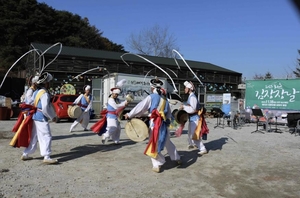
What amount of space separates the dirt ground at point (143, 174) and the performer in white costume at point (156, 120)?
0.94 ft

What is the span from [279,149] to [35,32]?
3070 cm

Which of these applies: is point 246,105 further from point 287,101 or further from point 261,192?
point 261,192

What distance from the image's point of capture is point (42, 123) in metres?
5.63

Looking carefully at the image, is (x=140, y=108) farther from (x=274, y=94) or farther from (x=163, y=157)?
(x=274, y=94)

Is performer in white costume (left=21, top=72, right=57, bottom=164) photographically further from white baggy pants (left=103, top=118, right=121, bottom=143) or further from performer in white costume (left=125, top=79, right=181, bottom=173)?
white baggy pants (left=103, top=118, right=121, bottom=143)

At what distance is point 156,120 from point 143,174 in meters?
0.98

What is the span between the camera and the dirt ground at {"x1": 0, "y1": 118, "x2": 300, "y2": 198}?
413 centimetres

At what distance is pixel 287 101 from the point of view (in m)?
A: 14.3

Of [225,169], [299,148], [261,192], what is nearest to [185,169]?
[225,169]

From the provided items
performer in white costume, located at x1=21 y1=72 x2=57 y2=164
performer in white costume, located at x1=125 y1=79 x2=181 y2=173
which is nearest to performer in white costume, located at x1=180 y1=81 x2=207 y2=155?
performer in white costume, located at x1=125 y1=79 x2=181 y2=173

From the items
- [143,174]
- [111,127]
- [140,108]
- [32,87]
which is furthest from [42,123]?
[111,127]

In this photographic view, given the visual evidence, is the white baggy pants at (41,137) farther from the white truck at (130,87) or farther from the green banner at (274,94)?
the green banner at (274,94)

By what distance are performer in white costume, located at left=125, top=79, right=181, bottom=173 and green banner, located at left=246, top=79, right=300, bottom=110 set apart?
1068 cm

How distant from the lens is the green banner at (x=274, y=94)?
46.3ft
